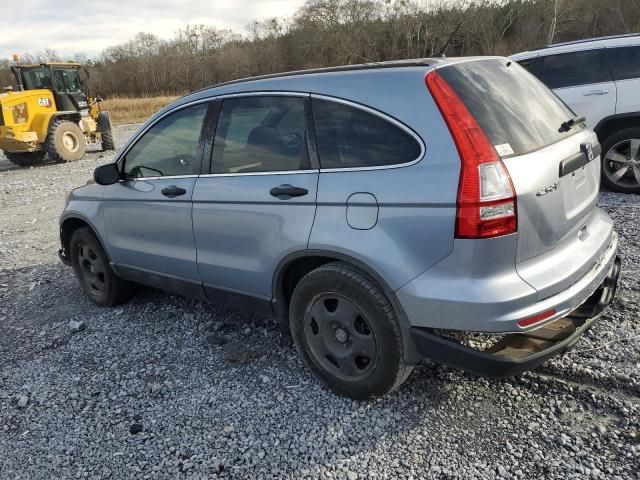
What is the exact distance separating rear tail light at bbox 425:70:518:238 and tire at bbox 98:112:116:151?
16136 millimetres

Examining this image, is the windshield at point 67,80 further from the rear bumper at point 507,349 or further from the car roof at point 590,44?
the rear bumper at point 507,349

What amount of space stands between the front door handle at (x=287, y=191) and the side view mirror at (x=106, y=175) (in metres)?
1.73

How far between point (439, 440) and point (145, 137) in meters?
3.02

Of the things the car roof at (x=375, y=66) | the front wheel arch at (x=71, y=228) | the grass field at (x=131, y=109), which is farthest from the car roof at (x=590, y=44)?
the grass field at (x=131, y=109)

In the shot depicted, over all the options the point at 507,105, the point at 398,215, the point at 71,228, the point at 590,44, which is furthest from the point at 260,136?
the point at 590,44

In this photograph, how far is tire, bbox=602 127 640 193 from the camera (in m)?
6.40

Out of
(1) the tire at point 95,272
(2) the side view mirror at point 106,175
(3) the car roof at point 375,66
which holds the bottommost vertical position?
(1) the tire at point 95,272

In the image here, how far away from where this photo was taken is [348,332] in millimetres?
2854

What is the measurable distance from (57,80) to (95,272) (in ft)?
41.8

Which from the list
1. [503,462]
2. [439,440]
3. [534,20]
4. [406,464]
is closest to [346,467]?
[406,464]

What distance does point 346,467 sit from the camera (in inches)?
99.0

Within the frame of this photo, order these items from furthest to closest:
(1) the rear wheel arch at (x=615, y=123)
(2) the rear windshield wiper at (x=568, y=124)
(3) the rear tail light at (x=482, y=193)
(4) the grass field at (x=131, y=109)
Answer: (4) the grass field at (x=131, y=109) → (1) the rear wheel arch at (x=615, y=123) → (2) the rear windshield wiper at (x=568, y=124) → (3) the rear tail light at (x=482, y=193)

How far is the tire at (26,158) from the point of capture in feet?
50.8

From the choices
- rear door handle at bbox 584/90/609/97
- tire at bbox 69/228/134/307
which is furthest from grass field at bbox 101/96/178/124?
rear door handle at bbox 584/90/609/97
